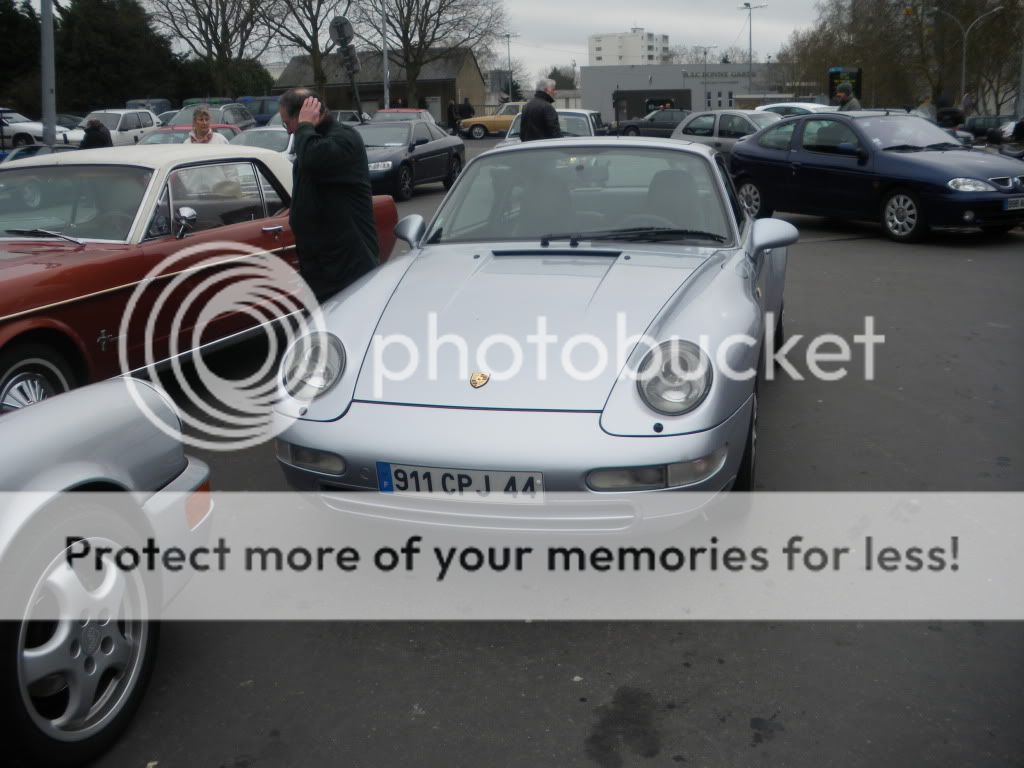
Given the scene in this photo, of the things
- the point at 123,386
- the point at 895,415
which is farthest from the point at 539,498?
the point at 895,415

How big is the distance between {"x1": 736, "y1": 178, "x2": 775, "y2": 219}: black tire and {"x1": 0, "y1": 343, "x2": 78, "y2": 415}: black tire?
10.2 metres

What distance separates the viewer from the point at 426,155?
18906 millimetres

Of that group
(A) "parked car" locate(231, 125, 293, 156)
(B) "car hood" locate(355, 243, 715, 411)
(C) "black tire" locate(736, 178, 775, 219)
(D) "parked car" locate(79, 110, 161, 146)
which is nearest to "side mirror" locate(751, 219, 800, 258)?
(B) "car hood" locate(355, 243, 715, 411)

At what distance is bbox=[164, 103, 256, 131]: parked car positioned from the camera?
31.9 m

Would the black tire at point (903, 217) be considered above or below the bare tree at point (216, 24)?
below

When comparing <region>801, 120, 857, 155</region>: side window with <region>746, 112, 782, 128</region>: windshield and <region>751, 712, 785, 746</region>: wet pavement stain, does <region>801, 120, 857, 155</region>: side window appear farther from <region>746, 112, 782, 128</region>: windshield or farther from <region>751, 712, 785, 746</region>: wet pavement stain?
<region>751, 712, 785, 746</region>: wet pavement stain

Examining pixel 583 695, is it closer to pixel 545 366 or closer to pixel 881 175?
pixel 545 366

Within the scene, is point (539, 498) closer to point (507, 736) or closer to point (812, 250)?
point (507, 736)

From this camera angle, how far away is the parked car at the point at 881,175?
11.2m

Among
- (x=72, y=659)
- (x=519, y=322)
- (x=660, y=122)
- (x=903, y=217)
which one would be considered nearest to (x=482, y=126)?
(x=660, y=122)

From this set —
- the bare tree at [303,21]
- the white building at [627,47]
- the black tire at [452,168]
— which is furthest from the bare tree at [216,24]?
the white building at [627,47]

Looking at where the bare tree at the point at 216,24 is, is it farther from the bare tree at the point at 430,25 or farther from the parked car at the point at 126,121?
the parked car at the point at 126,121

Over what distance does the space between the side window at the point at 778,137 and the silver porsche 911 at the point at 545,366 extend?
894 centimetres

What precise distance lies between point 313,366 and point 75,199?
272 cm
